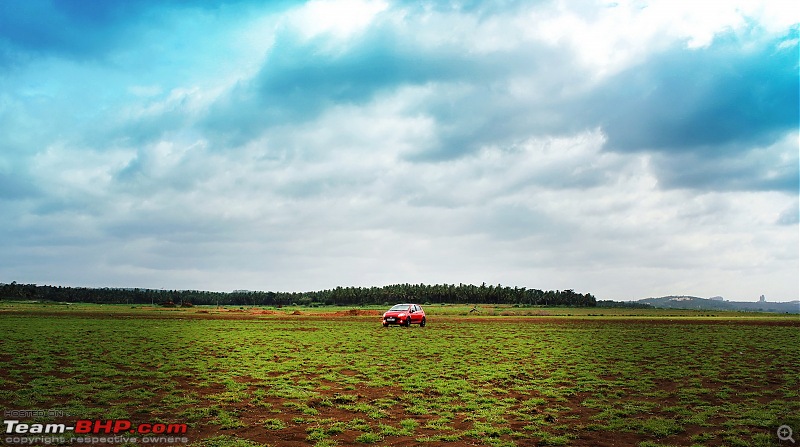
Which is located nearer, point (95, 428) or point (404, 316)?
point (95, 428)

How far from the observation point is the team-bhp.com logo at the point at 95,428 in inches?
482

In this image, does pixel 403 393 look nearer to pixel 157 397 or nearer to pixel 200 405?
pixel 200 405

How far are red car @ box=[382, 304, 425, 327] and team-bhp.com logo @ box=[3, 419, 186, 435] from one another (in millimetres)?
40603

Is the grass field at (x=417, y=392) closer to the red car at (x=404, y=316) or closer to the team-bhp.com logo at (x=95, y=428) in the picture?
the team-bhp.com logo at (x=95, y=428)

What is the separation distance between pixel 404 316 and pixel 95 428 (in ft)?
138

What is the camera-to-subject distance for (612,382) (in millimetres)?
20062

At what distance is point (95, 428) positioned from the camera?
1259 centimetres

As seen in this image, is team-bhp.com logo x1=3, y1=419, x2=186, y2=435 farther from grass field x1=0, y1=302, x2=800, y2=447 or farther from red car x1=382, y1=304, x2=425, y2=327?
red car x1=382, y1=304, x2=425, y2=327

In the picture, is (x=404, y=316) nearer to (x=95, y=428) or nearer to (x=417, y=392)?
(x=417, y=392)

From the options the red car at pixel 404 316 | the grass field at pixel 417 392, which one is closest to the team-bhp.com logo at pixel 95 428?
the grass field at pixel 417 392

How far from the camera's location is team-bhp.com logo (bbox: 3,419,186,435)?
40.1ft

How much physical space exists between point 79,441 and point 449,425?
8515mm

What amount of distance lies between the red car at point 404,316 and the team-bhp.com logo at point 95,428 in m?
40.6

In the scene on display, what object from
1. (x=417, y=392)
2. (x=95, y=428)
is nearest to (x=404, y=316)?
(x=417, y=392)
